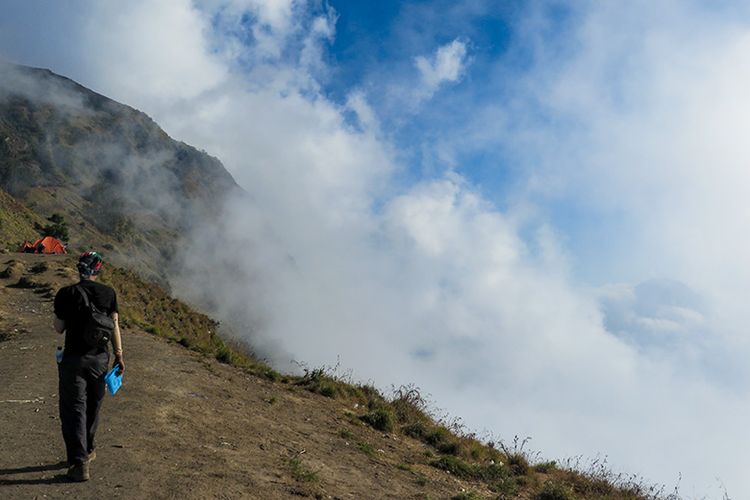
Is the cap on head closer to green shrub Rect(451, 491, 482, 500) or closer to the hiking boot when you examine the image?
the hiking boot

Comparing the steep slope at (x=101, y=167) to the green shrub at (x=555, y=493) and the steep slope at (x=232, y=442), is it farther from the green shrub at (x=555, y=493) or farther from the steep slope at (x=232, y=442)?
the green shrub at (x=555, y=493)

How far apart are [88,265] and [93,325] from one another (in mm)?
700

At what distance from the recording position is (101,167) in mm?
135250

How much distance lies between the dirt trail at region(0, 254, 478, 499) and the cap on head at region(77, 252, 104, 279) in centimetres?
223

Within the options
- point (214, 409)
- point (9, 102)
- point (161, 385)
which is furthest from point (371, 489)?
point (9, 102)

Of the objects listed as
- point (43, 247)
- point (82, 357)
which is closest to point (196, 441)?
point (82, 357)

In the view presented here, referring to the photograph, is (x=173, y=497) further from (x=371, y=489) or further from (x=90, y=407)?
(x=371, y=489)

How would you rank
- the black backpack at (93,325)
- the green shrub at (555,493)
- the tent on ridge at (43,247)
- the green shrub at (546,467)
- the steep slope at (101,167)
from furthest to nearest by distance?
the steep slope at (101,167) → the tent on ridge at (43,247) → the green shrub at (546,467) → the green shrub at (555,493) → the black backpack at (93,325)

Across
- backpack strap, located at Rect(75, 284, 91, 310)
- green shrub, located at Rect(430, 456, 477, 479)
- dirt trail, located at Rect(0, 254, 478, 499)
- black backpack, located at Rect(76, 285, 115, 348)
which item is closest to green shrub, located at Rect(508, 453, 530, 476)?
green shrub, located at Rect(430, 456, 477, 479)

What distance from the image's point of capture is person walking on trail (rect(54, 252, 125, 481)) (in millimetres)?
5461

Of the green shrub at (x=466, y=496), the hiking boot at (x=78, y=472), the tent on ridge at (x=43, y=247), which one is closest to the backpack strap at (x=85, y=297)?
the hiking boot at (x=78, y=472)

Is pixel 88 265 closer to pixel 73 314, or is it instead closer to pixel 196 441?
pixel 73 314

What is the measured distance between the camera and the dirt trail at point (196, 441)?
581cm

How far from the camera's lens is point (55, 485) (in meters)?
5.37
